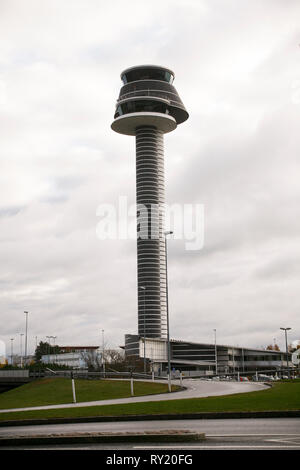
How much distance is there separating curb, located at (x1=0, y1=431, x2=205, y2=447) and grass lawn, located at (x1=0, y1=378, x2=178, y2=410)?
33.2 metres

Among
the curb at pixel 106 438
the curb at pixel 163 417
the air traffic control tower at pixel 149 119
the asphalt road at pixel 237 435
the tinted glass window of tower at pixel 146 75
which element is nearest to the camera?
the asphalt road at pixel 237 435

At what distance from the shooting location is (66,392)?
60.2m

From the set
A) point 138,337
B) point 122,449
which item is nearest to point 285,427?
point 122,449

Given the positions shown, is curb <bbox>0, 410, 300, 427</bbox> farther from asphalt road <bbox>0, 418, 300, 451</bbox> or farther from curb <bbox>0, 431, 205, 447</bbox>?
curb <bbox>0, 431, 205, 447</bbox>

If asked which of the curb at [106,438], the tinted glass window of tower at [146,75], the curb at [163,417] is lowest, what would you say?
the curb at [163,417]

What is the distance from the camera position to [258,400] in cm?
3053

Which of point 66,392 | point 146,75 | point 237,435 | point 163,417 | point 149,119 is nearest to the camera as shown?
point 237,435

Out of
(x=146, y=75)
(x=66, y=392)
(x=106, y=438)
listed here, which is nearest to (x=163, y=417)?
(x=106, y=438)

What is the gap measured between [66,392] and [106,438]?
45.2 meters

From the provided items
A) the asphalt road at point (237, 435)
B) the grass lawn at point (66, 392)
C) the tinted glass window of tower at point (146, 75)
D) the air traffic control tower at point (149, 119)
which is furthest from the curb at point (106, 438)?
the tinted glass window of tower at point (146, 75)

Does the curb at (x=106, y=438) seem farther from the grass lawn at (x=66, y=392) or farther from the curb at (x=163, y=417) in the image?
the grass lawn at (x=66, y=392)

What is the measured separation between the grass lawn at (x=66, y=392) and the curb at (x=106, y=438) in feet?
109

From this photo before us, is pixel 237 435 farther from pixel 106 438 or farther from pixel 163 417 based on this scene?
pixel 163 417

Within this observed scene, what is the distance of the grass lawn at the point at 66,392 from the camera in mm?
52594
